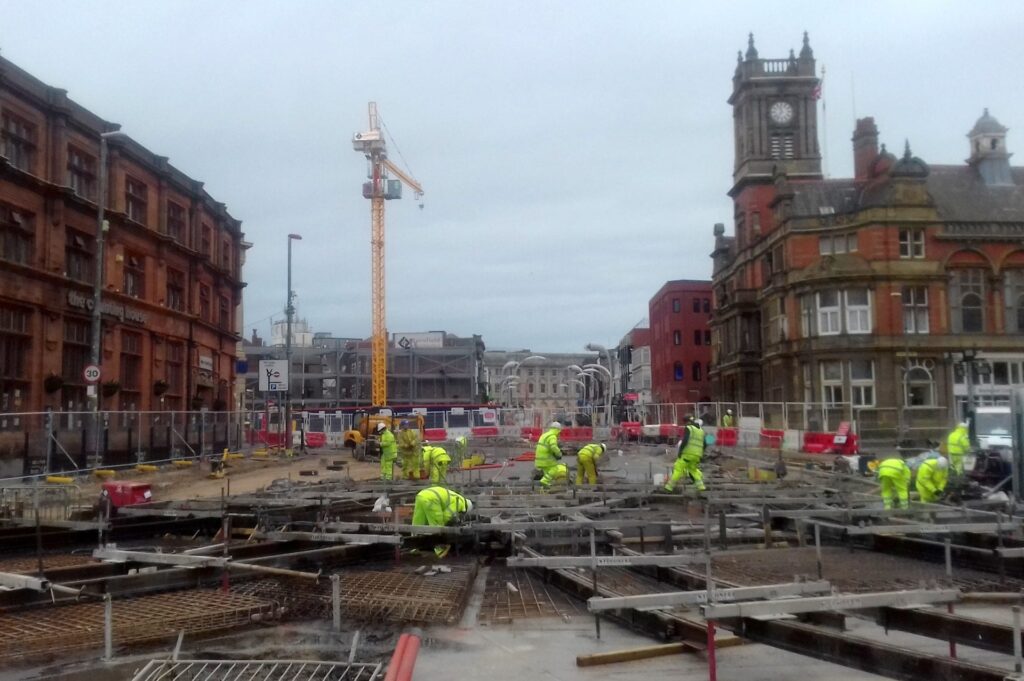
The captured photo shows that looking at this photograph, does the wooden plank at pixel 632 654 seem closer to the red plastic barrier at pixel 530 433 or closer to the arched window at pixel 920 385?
the red plastic barrier at pixel 530 433

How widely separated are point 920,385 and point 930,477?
108 feet

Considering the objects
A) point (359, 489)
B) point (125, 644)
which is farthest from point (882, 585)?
point (359, 489)

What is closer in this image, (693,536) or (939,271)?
(693,536)

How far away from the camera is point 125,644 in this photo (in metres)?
7.97

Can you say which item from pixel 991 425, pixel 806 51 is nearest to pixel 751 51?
pixel 806 51

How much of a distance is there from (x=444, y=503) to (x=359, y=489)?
20.6 feet

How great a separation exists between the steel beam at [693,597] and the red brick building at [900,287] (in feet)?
115

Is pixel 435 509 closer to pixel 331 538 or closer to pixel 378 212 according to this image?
pixel 331 538

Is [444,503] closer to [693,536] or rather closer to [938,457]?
[693,536]

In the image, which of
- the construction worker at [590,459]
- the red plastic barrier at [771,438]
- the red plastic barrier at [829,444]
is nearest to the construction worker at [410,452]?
the construction worker at [590,459]

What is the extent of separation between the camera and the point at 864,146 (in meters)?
50.3

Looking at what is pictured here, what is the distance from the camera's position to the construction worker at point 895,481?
13.8 metres

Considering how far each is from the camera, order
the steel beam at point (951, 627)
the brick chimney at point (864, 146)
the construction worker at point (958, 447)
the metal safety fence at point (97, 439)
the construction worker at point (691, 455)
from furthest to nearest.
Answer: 1. the brick chimney at point (864, 146)
2. the metal safety fence at point (97, 439)
3. the construction worker at point (958, 447)
4. the construction worker at point (691, 455)
5. the steel beam at point (951, 627)

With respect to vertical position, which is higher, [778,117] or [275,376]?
[778,117]
